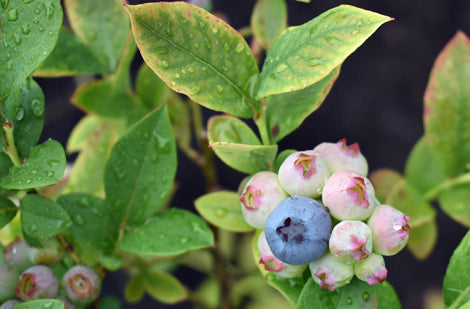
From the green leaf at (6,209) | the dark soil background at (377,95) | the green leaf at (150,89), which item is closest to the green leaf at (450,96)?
the green leaf at (150,89)

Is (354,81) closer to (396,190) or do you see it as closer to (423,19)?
(423,19)

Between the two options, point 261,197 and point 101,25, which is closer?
point 261,197

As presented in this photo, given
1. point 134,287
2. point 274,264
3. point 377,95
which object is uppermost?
point 274,264

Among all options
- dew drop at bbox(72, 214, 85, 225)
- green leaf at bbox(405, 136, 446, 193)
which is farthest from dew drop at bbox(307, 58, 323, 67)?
green leaf at bbox(405, 136, 446, 193)

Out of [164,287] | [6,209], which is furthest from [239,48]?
[164,287]

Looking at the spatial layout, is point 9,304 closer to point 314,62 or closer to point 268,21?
point 314,62

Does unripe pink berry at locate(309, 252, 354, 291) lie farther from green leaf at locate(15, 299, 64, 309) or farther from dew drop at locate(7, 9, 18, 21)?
dew drop at locate(7, 9, 18, 21)
